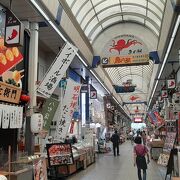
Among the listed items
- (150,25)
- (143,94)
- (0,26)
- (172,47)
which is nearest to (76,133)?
(150,25)

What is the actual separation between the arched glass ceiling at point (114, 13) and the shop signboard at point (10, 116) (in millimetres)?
7284

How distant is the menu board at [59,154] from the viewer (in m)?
10.5

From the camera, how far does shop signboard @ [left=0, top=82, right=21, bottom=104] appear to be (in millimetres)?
7238

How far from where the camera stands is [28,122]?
355 inches

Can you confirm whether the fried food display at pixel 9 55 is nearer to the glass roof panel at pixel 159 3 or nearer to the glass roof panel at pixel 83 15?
the glass roof panel at pixel 83 15

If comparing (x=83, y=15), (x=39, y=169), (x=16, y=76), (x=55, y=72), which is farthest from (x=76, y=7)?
(x=39, y=169)

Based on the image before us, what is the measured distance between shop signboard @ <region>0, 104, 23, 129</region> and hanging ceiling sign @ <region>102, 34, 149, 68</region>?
263 inches

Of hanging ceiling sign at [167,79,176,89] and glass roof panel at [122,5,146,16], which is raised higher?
glass roof panel at [122,5,146,16]

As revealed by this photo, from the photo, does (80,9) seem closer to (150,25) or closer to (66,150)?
(150,25)

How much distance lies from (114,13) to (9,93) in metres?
11.1

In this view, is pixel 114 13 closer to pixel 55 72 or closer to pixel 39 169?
pixel 55 72

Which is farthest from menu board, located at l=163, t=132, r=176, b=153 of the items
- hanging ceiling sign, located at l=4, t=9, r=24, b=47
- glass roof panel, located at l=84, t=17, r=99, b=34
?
glass roof panel, located at l=84, t=17, r=99, b=34

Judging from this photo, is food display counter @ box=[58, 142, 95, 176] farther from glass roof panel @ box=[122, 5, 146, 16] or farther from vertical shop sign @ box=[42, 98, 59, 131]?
glass roof panel @ box=[122, 5, 146, 16]

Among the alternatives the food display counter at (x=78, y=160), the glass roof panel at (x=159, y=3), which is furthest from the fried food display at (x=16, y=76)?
the glass roof panel at (x=159, y=3)
